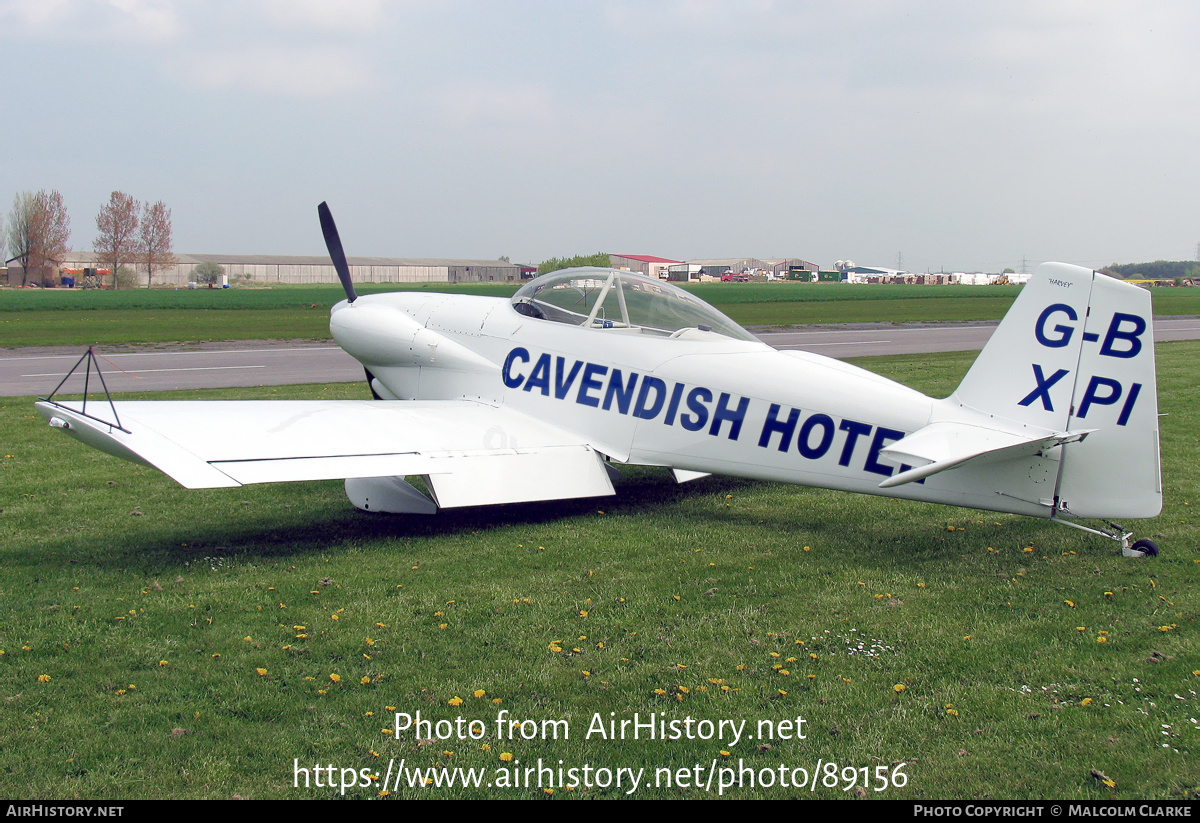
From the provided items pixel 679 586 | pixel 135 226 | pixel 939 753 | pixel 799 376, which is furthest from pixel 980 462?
pixel 135 226

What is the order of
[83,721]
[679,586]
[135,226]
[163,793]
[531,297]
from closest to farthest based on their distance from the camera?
[163,793], [83,721], [679,586], [531,297], [135,226]

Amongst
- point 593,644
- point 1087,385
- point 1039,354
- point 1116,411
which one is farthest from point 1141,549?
point 593,644

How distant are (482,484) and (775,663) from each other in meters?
3.30

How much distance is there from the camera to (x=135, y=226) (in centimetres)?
9719

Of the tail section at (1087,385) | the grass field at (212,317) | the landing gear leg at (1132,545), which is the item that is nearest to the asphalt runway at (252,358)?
the grass field at (212,317)

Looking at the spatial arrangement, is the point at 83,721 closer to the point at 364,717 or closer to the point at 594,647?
the point at 364,717

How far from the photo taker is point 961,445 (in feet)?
19.3

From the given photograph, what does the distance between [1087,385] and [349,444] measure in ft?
17.5

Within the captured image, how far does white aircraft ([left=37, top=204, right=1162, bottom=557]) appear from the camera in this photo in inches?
229

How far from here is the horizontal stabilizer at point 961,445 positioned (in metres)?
5.59

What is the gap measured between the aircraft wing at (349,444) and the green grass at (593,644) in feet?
1.48

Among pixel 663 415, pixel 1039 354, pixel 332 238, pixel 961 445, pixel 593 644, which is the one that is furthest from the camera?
pixel 332 238

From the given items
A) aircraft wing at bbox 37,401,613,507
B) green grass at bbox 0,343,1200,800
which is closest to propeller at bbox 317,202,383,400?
aircraft wing at bbox 37,401,613,507

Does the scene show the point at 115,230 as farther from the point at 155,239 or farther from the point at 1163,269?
the point at 1163,269
